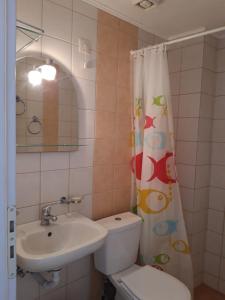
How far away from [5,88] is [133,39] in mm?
1658

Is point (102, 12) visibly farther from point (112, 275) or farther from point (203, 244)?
point (203, 244)

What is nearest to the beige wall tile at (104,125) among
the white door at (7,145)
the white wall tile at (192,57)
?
the white wall tile at (192,57)

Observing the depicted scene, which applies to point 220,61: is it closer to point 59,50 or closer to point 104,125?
point 104,125

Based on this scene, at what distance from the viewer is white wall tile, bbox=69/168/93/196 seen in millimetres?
1711

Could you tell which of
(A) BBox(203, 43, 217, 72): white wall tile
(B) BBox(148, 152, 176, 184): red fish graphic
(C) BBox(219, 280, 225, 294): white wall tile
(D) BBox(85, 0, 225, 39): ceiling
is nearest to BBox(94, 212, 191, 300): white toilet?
(B) BBox(148, 152, 176, 184): red fish graphic

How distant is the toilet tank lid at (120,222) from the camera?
1702 millimetres

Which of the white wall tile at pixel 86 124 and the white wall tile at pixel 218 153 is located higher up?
the white wall tile at pixel 86 124

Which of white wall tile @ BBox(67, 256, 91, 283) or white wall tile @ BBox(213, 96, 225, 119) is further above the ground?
white wall tile @ BBox(213, 96, 225, 119)

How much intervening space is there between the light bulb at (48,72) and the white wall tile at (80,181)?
0.64 m

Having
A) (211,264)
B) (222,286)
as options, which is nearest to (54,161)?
(211,264)

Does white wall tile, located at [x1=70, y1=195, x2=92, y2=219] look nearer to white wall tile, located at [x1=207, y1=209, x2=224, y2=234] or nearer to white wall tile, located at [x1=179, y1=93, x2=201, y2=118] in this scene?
white wall tile, located at [x1=179, y1=93, x2=201, y2=118]

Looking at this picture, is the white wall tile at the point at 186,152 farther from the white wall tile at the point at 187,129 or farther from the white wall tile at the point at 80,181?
the white wall tile at the point at 80,181

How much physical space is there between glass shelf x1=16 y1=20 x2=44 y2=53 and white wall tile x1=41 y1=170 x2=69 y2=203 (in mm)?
776

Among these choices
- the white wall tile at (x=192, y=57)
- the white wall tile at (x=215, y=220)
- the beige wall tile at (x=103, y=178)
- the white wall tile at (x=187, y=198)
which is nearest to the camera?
the beige wall tile at (x=103, y=178)
